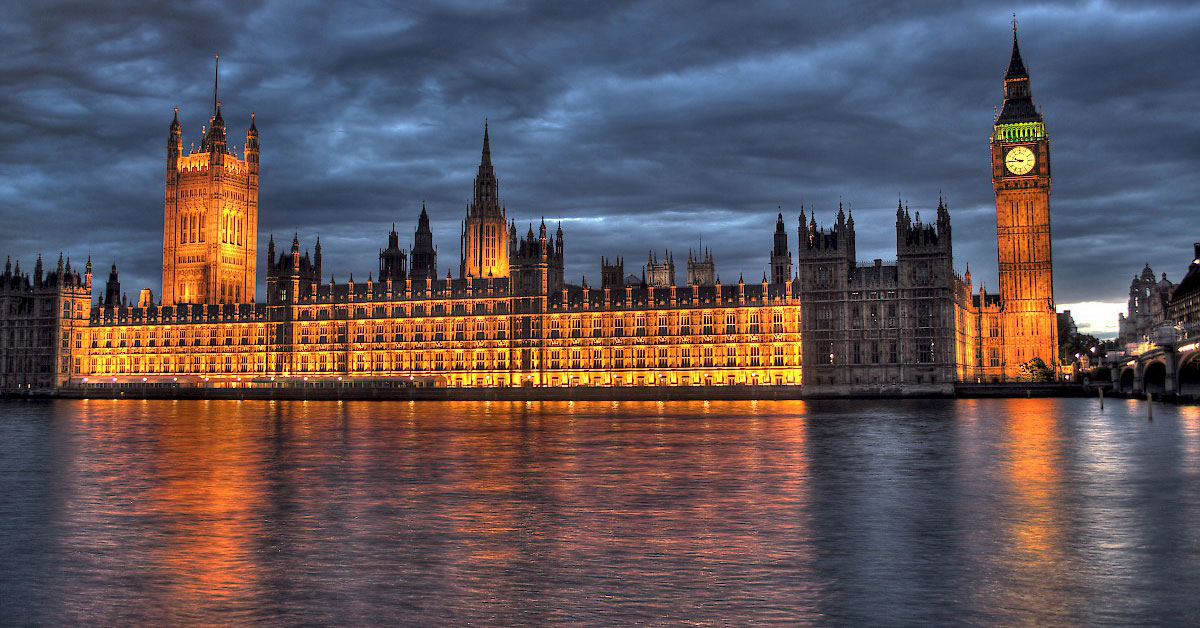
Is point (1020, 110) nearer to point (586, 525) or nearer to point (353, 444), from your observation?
point (353, 444)

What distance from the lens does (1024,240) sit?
167 metres

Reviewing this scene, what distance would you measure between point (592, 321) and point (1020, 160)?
70.6 m

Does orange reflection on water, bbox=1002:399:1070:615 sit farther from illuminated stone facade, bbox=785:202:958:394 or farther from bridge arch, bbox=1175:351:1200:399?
illuminated stone facade, bbox=785:202:958:394

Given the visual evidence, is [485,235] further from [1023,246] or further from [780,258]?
[1023,246]

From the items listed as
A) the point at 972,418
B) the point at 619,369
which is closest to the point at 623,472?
the point at 972,418

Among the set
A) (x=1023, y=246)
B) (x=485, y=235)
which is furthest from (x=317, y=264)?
(x=1023, y=246)

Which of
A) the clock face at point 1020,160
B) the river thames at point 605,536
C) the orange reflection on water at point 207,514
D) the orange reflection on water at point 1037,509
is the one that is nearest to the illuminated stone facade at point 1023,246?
the clock face at point 1020,160

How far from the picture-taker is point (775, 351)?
146000 millimetres

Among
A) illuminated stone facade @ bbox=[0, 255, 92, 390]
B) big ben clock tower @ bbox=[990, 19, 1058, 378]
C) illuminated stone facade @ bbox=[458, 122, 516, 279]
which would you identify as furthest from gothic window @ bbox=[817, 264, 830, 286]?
illuminated stone facade @ bbox=[0, 255, 92, 390]

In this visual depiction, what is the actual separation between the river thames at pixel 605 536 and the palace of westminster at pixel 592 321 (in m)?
90.3

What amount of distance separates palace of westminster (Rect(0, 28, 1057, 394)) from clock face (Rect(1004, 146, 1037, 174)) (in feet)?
0.94

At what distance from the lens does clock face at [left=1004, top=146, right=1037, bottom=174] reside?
167m

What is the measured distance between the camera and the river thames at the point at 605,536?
17250mm

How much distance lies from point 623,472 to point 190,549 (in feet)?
60.7
